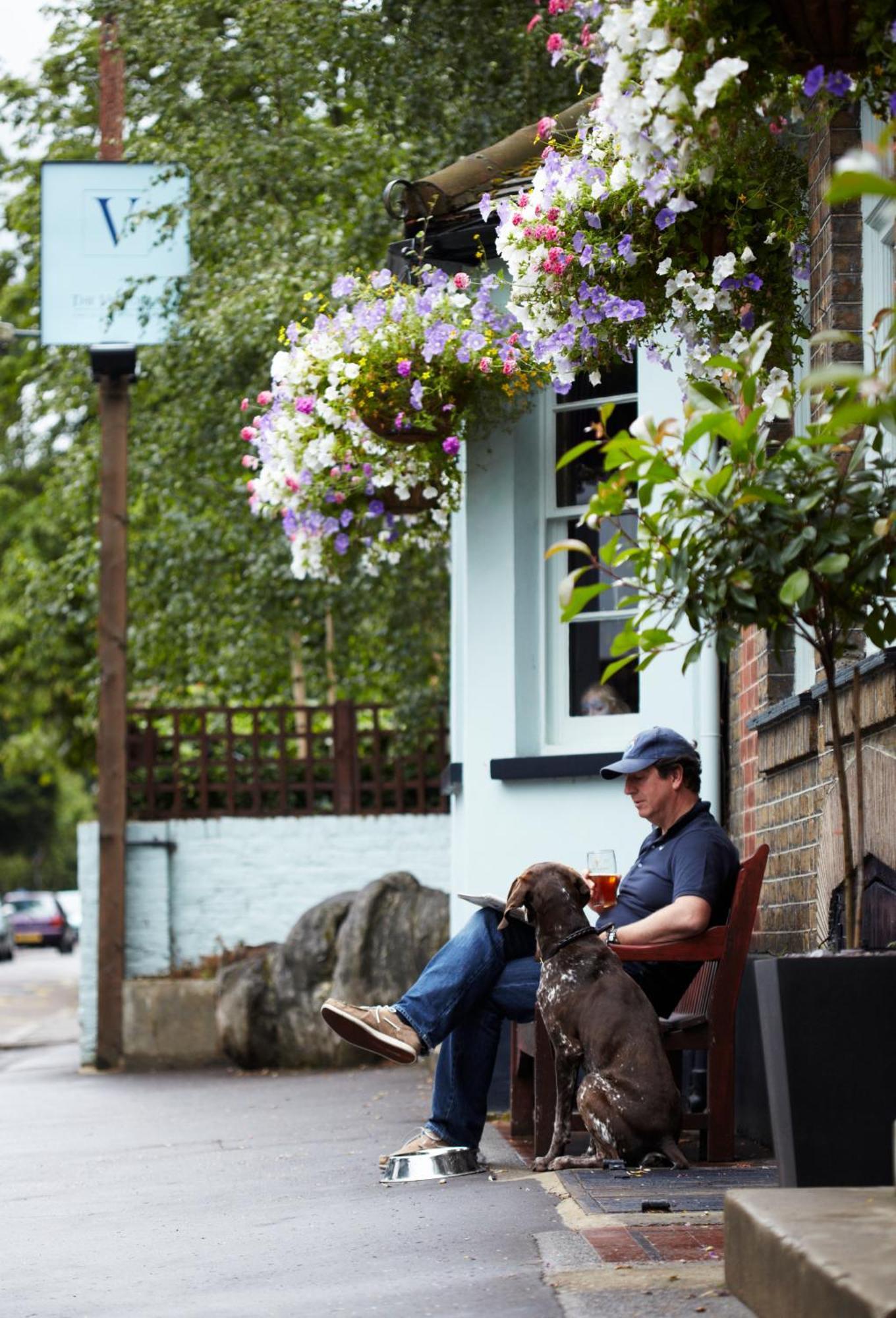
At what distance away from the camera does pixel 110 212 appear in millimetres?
13539

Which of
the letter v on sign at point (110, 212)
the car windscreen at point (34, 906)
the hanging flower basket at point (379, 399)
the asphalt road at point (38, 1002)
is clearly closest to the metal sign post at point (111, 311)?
the letter v on sign at point (110, 212)

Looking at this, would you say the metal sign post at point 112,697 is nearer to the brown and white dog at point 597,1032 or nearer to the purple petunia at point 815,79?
the brown and white dog at point 597,1032

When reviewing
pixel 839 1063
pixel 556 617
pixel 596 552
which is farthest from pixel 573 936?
pixel 596 552

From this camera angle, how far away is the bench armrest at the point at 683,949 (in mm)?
5871

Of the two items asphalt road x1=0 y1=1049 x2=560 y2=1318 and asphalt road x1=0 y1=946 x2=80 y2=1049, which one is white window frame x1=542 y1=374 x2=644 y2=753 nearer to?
asphalt road x1=0 y1=1049 x2=560 y2=1318

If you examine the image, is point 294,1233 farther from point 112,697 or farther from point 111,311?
point 111,311

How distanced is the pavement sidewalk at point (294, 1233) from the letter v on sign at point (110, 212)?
685cm

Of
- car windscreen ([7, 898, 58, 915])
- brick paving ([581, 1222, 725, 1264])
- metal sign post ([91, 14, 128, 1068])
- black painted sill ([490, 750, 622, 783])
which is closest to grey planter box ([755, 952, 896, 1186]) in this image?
brick paving ([581, 1222, 725, 1264])

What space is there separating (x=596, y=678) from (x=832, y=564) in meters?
5.10

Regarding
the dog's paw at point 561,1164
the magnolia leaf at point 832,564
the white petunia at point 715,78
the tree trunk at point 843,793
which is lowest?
the dog's paw at point 561,1164

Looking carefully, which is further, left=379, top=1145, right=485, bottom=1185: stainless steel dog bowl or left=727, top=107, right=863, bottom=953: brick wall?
left=379, top=1145, right=485, bottom=1185: stainless steel dog bowl

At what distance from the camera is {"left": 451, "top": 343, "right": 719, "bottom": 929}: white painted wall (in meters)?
8.52

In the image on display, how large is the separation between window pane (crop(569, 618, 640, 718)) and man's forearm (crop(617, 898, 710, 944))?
2826 mm

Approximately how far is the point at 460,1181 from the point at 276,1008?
6.79 metres
